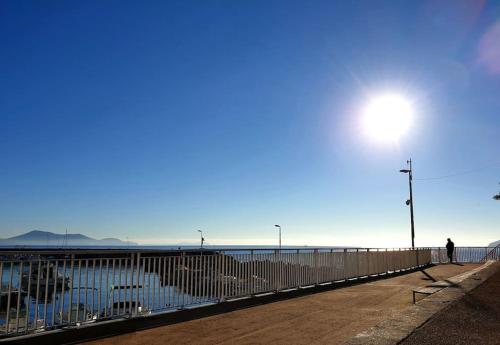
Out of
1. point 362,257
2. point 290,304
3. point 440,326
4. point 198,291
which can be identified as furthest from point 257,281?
point 362,257

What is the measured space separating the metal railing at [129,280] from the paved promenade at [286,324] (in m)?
0.67

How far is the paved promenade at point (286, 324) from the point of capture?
6.32 metres

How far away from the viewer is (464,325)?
6.77 metres

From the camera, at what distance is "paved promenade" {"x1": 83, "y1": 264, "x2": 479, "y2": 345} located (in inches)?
249

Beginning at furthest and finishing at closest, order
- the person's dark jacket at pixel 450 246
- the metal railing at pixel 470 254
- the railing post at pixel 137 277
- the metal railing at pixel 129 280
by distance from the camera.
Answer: the metal railing at pixel 470 254, the person's dark jacket at pixel 450 246, the railing post at pixel 137 277, the metal railing at pixel 129 280

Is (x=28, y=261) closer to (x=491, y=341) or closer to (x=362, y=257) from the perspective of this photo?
(x=491, y=341)

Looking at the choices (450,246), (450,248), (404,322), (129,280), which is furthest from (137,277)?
(450,248)

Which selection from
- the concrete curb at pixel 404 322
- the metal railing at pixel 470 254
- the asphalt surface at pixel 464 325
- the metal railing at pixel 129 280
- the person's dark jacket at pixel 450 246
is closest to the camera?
the concrete curb at pixel 404 322

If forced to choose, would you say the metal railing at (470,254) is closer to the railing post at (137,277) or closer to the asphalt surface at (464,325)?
the asphalt surface at (464,325)

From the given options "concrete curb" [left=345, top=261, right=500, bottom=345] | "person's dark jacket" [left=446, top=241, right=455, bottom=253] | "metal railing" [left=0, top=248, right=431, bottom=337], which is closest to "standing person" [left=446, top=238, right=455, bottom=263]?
"person's dark jacket" [left=446, top=241, right=455, bottom=253]

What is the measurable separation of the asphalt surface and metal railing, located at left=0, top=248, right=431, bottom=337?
434 cm

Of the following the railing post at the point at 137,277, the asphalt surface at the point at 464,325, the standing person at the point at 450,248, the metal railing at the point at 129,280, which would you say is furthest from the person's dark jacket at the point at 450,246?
the railing post at the point at 137,277

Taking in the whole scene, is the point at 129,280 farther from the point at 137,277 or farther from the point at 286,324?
the point at 286,324

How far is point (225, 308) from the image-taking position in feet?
29.7
